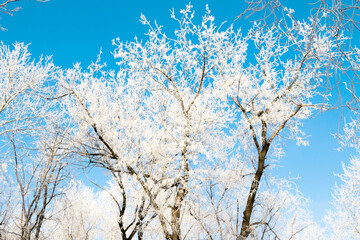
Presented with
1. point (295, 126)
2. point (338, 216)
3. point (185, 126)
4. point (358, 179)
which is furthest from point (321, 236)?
point (185, 126)

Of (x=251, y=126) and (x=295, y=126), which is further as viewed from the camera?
(x=295, y=126)

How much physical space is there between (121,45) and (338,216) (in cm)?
1682

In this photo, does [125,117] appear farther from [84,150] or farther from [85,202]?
[85,202]

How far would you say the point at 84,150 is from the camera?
6.98m

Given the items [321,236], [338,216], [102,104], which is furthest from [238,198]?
[321,236]

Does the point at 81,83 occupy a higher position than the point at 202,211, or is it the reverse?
the point at 81,83

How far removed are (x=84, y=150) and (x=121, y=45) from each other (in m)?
2.67

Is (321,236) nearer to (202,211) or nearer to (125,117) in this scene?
(202,211)

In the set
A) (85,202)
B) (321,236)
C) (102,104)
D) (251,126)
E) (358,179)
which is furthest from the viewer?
(85,202)

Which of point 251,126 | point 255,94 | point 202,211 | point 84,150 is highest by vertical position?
point 255,94

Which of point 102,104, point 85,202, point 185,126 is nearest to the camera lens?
point 185,126

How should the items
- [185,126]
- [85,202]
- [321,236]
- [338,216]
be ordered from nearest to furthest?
[185,126] → [338,216] → [321,236] → [85,202]

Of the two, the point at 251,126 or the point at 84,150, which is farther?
the point at 251,126

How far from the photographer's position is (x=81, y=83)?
7.68 metres
